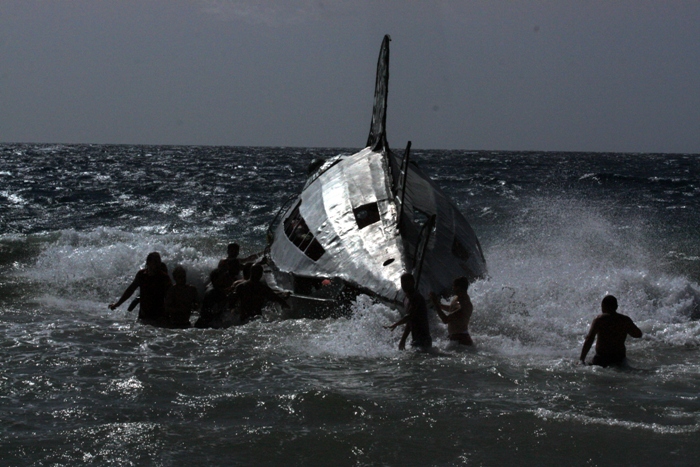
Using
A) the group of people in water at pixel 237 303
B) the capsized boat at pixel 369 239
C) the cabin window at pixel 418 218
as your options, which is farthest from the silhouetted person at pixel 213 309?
the cabin window at pixel 418 218

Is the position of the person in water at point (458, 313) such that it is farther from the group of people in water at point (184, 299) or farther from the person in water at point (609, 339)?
the group of people in water at point (184, 299)

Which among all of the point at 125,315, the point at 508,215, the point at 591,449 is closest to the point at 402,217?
the point at 125,315

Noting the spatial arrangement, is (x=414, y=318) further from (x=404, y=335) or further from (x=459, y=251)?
(x=459, y=251)

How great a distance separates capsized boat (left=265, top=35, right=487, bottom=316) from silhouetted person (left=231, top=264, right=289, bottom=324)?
1.29 feet

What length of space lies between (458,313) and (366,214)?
9.84ft

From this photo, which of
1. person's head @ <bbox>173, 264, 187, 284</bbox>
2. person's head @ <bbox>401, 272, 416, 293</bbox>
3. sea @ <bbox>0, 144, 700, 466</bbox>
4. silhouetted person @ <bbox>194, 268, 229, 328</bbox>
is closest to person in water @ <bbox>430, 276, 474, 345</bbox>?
sea @ <bbox>0, 144, 700, 466</bbox>

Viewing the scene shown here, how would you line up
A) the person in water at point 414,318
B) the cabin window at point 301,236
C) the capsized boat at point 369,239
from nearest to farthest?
the person in water at point 414,318
the capsized boat at point 369,239
the cabin window at point 301,236

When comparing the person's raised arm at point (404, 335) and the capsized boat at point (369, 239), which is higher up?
the capsized boat at point (369, 239)

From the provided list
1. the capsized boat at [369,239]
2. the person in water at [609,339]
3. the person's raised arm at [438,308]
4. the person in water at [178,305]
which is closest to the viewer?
the person in water at [609,339]

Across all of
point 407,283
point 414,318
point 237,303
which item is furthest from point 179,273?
point 414,318

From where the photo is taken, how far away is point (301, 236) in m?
13.3

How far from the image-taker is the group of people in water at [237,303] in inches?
382

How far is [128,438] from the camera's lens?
6.78m

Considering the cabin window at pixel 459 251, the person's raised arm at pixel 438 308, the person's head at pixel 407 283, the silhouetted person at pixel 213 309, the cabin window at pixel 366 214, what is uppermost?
the cabin window at pixel 366 214
